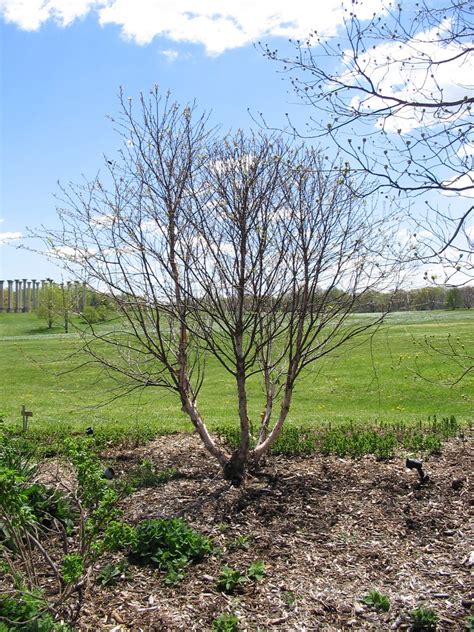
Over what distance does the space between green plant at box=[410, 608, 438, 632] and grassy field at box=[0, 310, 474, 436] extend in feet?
10.2

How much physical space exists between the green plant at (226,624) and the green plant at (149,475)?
2314mm

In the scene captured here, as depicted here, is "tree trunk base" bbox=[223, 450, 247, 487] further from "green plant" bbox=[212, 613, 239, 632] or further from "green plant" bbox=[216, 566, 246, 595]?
"green plant" bbox=[212, 613, 239, 632]

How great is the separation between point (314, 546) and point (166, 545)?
1.01 m

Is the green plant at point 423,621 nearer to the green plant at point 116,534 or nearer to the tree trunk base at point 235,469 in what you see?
the green plant at point 116,534

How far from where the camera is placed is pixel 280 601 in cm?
343

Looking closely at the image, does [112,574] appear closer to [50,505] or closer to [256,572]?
[256,572]

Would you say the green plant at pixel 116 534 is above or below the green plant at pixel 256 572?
above

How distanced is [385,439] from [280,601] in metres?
3.36

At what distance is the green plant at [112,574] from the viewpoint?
3.61m

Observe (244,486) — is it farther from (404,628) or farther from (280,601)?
(404,628)

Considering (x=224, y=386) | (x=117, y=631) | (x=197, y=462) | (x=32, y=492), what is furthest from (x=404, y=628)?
(x=224, y=386)

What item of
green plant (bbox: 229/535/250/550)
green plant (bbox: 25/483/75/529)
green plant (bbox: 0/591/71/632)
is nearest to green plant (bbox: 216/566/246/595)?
green plant (bbox: 229/535/250/550)

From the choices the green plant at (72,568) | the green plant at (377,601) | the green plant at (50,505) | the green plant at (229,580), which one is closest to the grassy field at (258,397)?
the green plant at (50,505)

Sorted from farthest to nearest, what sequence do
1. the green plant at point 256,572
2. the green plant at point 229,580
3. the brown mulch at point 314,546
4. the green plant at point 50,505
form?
the green plant at point 50,505, the green plant at point 256,572, the green plant at point 229,580, the brown mulch at point 314,546
